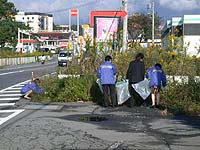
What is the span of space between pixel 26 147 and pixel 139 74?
694 centimetres

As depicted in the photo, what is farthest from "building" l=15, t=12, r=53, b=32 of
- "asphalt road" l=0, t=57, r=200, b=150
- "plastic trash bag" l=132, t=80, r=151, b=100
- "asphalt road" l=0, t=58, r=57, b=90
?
"asphalt road" l=0, t=57, r=200, b=150

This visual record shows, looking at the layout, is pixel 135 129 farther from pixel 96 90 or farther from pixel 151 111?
pixel 96 90

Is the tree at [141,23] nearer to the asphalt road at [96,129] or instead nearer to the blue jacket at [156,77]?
the blue jacket at [156,77]

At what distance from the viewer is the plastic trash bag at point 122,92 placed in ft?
50.3

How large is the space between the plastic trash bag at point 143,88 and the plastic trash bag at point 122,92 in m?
0.34

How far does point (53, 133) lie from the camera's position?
10.5 m

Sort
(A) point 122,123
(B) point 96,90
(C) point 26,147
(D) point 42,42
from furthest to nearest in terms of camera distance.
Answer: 1. (D) point 42,42
2. (B) point 96,90
3. (A) point 122,123
4. (C) point 26,147

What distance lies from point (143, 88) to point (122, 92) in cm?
73

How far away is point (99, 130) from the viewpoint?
10.9 m

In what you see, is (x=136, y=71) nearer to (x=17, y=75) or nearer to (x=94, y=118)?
(x=94, y=118)

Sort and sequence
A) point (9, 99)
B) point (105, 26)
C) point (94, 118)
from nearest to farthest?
1. point (94, 118)
2. point (9, 99)
3. point (105, 26)

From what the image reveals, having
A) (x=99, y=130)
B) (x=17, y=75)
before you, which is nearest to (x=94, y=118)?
(x=99, y=130)

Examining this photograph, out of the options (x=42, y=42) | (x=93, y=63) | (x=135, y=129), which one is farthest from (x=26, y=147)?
(x=42, y=42)

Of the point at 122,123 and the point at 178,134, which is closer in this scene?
the point at 178,134
